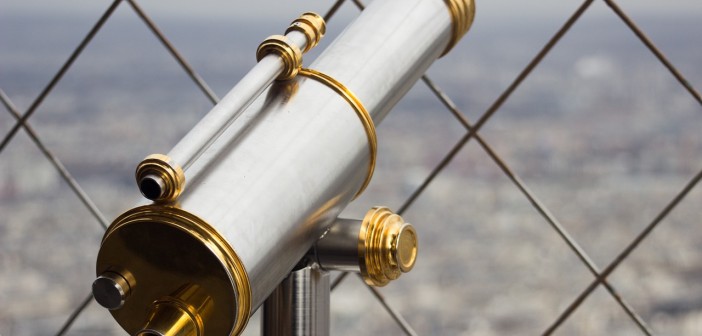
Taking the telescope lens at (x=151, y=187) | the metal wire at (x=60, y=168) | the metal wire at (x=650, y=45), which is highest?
the telescope lens at (x=151, y=187)

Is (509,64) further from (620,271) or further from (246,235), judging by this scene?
(246,235)

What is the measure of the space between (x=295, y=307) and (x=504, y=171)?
Answer: 0.57 metres

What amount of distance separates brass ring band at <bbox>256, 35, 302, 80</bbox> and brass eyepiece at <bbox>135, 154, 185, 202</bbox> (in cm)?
17

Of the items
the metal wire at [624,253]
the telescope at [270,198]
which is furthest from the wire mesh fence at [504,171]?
the telescope at [270,198]

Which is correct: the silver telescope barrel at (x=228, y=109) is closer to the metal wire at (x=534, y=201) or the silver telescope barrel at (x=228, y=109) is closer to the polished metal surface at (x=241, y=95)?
the polished metal surface at (x=241, y=95)

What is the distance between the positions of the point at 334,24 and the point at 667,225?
1.57ft

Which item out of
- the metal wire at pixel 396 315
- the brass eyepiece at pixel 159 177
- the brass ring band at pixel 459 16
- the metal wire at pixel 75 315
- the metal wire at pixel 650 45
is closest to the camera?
the brass eyepiece at pixel 159 177

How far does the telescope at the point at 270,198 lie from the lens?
72cm

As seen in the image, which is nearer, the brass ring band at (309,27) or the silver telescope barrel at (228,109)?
the silver telescope barrel at (228,109)

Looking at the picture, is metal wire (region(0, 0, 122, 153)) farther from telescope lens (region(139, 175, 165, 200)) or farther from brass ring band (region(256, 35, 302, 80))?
telescope lens (region(139, 175, 165, 200))

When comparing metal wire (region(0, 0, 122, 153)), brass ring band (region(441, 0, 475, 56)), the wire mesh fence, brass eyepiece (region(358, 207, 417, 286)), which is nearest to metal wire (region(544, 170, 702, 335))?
the wire mesh fence

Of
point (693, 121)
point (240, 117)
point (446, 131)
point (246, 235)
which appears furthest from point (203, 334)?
point (693, 121)

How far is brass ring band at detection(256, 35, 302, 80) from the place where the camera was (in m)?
0.85

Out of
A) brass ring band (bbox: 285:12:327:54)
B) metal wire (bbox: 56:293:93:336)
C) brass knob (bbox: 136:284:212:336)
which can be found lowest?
metal wire (bbox: 56:293:93:336)
